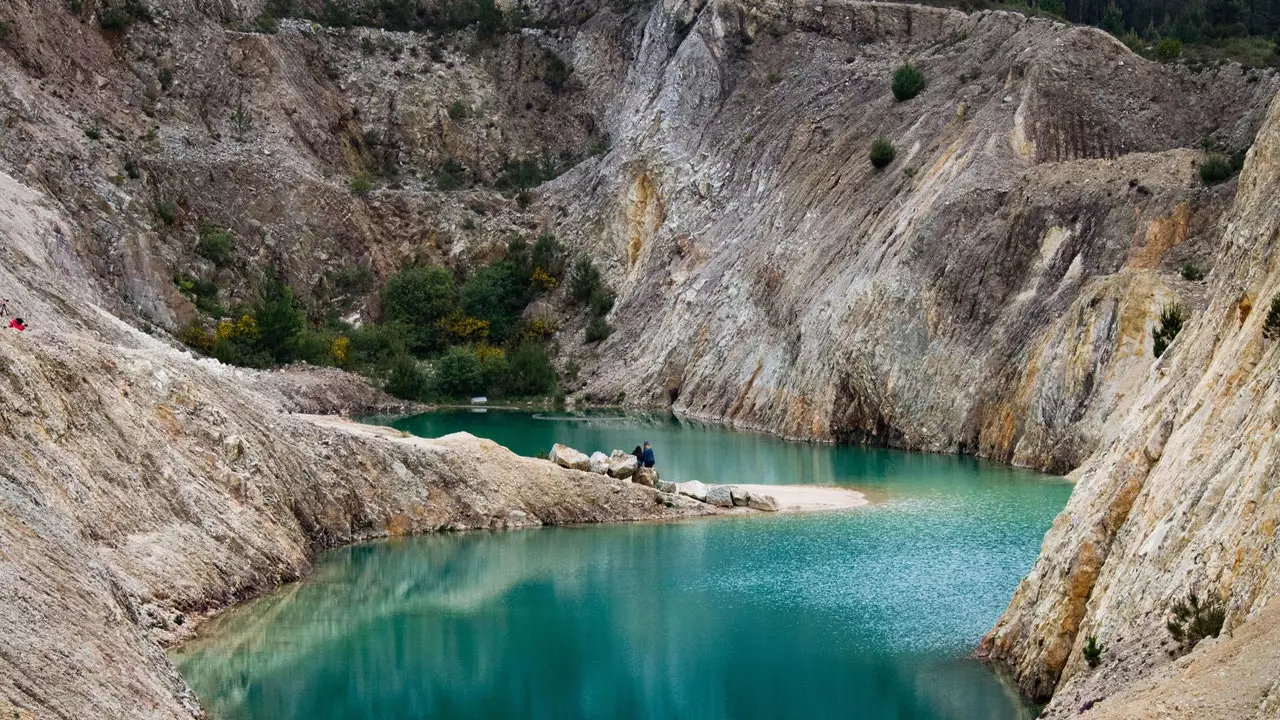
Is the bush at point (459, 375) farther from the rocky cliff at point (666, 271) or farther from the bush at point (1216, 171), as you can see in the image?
the bush at point (1216, 171)

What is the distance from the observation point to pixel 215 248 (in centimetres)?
7569

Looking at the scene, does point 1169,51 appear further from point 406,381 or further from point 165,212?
point 165,212

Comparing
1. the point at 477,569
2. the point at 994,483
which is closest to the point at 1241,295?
the point at 477,569

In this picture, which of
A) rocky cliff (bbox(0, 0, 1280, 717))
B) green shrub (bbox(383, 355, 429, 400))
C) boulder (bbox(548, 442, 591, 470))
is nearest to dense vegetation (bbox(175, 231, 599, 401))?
green shrub (bbox(383, 355, 429, 400))

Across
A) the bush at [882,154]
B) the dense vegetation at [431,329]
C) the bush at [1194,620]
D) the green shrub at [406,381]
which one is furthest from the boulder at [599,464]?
the green shrub at [406,381]

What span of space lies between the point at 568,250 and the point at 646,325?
1028 centimetres

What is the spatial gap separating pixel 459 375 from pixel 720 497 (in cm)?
3383

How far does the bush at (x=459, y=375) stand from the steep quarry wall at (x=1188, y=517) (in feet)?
167

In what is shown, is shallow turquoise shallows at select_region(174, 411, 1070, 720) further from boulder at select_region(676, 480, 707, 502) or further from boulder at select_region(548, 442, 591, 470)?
boulder at select_region(548, 442, 591, 470)

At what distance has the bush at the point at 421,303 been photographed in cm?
7769

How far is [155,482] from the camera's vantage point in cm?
2655

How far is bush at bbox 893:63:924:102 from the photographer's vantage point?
67.2 m

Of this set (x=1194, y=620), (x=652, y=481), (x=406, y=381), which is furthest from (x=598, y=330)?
(x=1194, y=620)

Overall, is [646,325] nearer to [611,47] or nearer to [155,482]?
[611,47]
